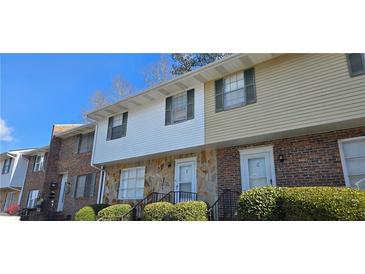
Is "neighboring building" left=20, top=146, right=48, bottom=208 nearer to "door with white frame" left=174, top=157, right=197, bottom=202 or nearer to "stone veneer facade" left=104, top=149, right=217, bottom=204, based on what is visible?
"stone veneer facade" left=104, top=149, right=217, bottom=204

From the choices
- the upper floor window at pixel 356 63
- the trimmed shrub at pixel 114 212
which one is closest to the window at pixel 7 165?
the trimmed shrub at pixel 114 212

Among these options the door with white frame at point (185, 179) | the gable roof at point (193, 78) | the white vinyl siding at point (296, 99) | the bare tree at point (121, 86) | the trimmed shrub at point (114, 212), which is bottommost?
the trimmed shrub at point (114, 212)

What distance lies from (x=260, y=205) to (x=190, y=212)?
2.09 metres

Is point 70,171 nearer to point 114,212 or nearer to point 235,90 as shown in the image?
point 114,212

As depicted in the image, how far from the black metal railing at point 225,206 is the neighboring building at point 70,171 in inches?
292

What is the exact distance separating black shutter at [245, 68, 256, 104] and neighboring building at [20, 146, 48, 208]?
15.9 meters

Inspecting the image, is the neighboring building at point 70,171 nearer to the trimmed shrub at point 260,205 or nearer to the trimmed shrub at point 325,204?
the trimmed shrub at point 260,205

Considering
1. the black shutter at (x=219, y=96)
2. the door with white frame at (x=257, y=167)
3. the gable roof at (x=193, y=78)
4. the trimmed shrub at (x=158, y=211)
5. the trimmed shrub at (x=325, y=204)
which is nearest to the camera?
the trimmed shrub at (x=325, y=204)

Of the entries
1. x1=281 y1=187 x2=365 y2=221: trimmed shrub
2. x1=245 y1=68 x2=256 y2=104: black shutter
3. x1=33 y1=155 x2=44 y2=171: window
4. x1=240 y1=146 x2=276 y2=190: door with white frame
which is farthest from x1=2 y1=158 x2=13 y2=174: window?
x1=281 y1=187 x2=365 y2=221: trimmed shrub

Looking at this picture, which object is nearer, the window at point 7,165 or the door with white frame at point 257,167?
the door with white frame at point 257,167

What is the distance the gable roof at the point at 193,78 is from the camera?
24.9 feet

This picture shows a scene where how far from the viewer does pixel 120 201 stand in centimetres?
1159
